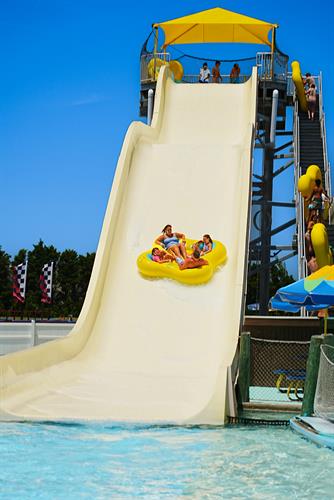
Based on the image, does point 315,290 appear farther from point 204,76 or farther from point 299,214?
point 204,76

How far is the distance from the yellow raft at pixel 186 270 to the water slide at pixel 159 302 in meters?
0.12

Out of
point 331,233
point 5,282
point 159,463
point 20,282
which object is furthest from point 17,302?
point 159,463

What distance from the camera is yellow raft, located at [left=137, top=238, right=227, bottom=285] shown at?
1263 centimetres

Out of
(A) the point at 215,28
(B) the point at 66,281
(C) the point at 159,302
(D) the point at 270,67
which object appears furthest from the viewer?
(B) the point at 66,281

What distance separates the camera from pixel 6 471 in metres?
6.15

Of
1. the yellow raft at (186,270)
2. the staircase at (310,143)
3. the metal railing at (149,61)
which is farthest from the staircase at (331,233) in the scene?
the metal railing at (149,61)

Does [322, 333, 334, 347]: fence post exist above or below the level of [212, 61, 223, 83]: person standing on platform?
below

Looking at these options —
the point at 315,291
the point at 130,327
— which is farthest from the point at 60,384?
the point at 315,291

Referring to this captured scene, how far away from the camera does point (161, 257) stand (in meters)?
12.9

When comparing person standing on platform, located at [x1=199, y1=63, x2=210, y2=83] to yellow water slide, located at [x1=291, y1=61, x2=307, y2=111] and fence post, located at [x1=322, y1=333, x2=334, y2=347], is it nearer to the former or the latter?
yellow water slide, located at [x1=291, y1=61, x2=307, y2=111]

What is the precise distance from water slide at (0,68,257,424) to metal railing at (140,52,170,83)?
7.62 ft

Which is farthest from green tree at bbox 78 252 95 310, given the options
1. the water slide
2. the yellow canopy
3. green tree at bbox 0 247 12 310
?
the water slide

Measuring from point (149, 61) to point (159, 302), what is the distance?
443 inches

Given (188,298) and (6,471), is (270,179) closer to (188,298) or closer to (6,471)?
(188,298)
